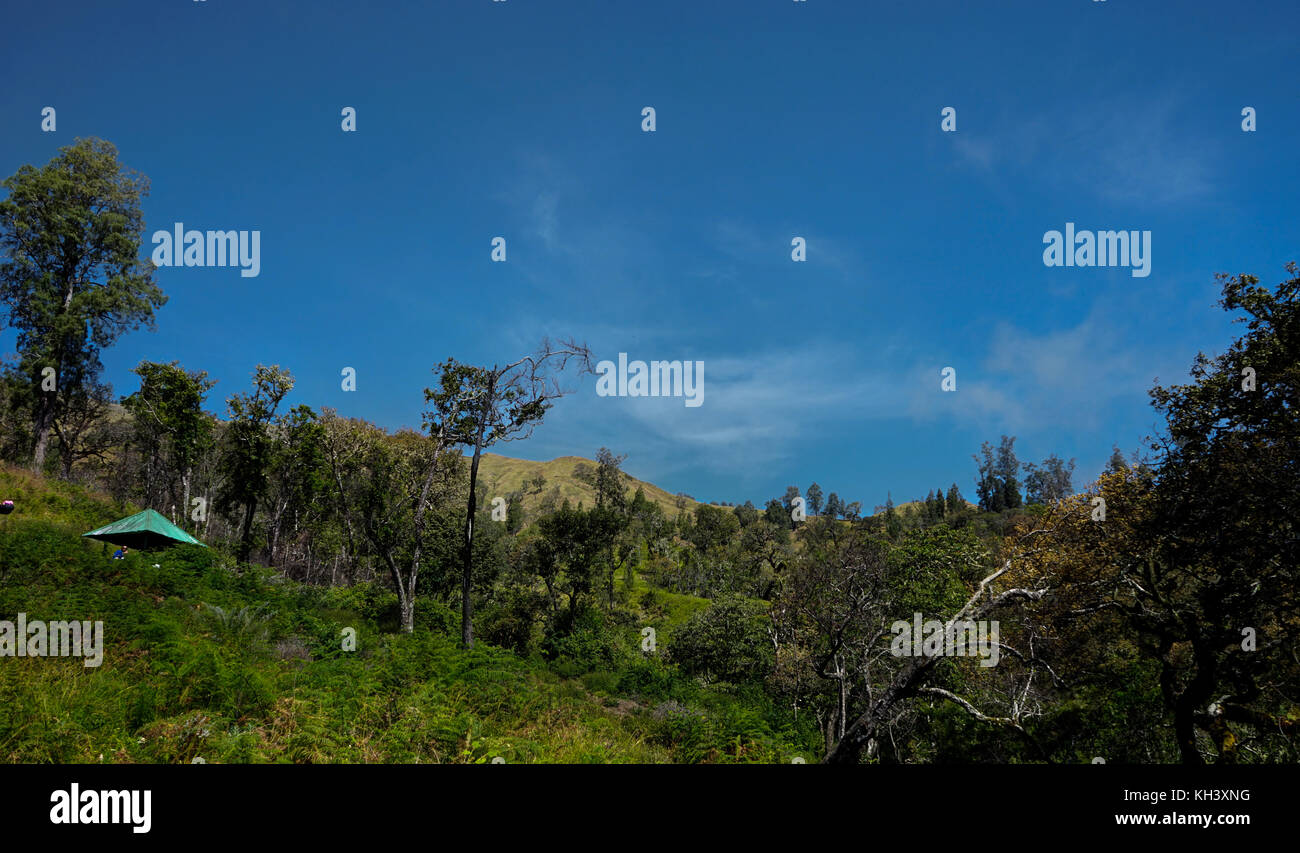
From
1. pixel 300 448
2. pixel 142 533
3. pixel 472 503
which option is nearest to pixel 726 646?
pixel 472 503

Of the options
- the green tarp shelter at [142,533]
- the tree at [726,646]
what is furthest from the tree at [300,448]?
the tree at [726,646]

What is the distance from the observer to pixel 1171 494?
37.7 ft

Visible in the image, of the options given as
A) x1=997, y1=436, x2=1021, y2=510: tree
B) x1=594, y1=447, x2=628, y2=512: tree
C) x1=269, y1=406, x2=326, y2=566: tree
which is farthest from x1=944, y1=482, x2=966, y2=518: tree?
x1=269, y1=406, x2=326, y2=566: tree

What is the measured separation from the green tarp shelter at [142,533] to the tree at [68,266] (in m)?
14.8

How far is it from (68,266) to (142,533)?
2194 centimetres

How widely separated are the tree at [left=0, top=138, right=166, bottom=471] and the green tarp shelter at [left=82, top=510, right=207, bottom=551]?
14797 millimetres

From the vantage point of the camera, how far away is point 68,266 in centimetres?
2945

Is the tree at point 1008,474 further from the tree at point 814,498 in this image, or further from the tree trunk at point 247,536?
the tree trunk at point 247,536

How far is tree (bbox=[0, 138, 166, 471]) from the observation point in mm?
27984

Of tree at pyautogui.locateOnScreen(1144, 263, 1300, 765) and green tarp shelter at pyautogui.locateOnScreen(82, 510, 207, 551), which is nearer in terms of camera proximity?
tree at pyautogui.locateOnScreen(1144, 263, 1300, 765)

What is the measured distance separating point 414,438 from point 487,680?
2860cm

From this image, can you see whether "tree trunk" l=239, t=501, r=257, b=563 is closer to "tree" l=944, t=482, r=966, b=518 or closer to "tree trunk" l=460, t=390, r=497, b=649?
"tree trunk" l=460, t=390, r=497, b=649
